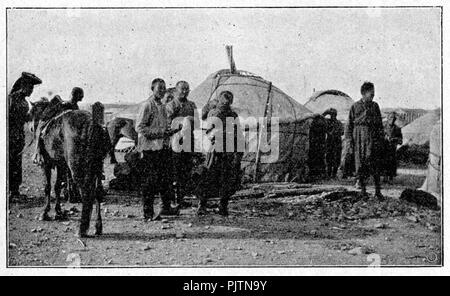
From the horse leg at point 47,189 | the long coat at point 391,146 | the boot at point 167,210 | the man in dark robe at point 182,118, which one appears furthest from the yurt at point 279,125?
the horse leg at point 47,189

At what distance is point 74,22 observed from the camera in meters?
5.80

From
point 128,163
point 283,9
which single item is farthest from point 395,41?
point 128,163

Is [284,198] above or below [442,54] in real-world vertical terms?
below

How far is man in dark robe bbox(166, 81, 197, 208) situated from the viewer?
5891 millimetres

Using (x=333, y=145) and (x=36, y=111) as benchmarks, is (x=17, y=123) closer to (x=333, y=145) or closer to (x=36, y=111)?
(x=36, y=111)

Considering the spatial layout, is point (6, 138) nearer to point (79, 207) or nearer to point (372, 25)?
point (79, 207)

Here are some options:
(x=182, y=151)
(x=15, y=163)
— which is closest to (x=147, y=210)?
(x=182, y=151)

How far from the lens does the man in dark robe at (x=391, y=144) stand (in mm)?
5977

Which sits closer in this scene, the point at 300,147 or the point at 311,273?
the point at 311,273

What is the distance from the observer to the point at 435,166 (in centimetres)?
586

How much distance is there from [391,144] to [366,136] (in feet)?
0.85

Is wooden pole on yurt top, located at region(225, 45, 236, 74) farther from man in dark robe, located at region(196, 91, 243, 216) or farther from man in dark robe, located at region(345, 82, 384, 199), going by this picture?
man in dark robe, located at region(345, 82, 384, 199)
